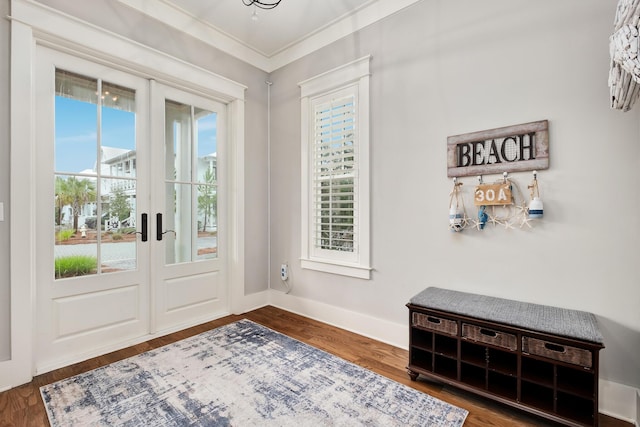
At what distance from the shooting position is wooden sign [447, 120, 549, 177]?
1.93 m

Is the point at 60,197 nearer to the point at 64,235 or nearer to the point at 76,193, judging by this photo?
the point at 76,193

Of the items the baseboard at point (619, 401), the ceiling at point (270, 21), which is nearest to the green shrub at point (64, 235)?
the ceiling at point (270, 21)

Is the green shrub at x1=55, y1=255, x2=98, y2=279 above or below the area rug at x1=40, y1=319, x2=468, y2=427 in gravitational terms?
above

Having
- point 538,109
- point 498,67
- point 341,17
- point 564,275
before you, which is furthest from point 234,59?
point 564,275

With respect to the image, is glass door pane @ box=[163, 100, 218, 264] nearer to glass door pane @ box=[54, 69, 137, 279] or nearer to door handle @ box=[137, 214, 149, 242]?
door handle @ box=[137, 214, 149, 242]

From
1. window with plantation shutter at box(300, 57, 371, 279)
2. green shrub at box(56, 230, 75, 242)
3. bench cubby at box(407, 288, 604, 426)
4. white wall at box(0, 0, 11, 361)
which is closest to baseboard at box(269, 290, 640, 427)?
bench cubby at box(407, 288, 604, 426)

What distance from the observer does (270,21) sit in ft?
9.71

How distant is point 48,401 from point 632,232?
344cm

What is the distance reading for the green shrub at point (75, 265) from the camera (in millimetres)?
2318

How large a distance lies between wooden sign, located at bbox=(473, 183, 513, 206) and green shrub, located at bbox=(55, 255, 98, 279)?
115 inches

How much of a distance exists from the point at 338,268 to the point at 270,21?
7.99 ft

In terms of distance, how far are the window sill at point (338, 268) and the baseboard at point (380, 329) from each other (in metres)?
0.35

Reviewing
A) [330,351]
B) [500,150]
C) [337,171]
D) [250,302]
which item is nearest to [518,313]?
[500,150]

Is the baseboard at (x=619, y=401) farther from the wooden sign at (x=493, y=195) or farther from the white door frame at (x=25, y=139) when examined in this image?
the white door frame at (x=25, y=139)
